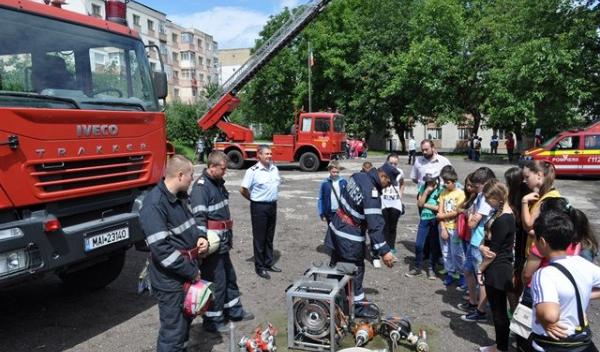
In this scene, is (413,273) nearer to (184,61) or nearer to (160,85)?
(160,85)

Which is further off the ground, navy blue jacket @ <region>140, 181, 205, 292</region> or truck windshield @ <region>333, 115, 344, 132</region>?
truck windshield @ <region>333, 115, 344, 132</region>

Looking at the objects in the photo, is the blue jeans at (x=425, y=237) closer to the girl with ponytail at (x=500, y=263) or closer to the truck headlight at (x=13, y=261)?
the girl with ponytail at (x=500, y=263)

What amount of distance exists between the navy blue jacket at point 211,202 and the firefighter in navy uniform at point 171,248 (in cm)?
103

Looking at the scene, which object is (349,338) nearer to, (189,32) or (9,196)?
(9,196)

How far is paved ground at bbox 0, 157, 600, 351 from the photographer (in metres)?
4.43

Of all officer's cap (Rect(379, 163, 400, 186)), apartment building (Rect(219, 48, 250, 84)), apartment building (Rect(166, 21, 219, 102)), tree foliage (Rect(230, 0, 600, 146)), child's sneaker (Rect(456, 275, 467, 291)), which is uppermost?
apartment building (Rect(219, 48, 250, 84))

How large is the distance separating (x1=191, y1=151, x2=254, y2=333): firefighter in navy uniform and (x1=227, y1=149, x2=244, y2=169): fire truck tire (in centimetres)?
1677

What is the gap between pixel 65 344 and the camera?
14.5 feet

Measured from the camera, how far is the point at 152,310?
5242 millimetres

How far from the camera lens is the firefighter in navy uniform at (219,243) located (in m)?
4.58

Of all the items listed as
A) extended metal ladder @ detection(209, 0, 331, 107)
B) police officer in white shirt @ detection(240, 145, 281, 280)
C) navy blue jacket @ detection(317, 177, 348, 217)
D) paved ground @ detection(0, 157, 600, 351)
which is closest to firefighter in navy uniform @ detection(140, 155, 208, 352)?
paved ground @ detection(0, 157, 600, 351)

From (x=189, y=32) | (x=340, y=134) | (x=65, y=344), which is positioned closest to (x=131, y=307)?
(x=65, y=344)

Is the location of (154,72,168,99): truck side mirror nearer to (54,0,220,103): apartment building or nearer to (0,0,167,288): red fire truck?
(0,0,167,288): red fire truck

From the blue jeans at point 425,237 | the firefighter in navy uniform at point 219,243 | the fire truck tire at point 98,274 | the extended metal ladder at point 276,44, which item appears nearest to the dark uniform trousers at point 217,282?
the firefighter in navy uniform at point 219,243
